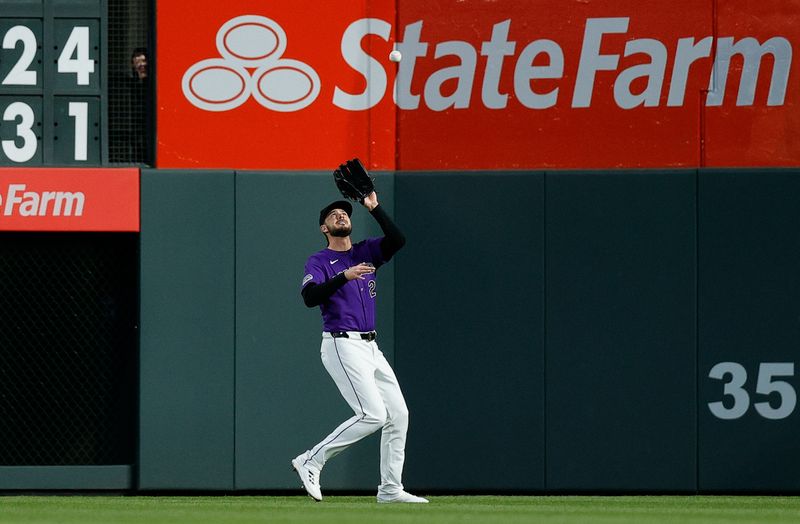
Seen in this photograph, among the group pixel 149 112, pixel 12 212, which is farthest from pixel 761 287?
A: pixel 12 212

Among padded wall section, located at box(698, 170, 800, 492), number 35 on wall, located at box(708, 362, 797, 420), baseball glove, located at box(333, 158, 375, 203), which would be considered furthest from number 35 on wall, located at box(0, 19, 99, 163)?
number 35 on wall, located at box(708, 362, 797, 420)

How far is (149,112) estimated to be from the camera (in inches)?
488

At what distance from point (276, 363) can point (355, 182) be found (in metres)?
2.32

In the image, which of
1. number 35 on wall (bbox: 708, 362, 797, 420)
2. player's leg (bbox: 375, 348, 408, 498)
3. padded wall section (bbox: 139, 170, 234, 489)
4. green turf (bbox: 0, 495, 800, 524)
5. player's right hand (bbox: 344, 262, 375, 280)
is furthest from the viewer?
padded wall section (bbox: 139, 170, 234, 489)

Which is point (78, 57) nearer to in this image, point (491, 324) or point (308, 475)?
point (491, 324)

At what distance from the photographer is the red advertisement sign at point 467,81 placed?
40.2 feet

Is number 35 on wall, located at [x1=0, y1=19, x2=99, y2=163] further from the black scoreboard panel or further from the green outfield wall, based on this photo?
the green outfield wall

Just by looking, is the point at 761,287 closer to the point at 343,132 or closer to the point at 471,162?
the point at 471,162

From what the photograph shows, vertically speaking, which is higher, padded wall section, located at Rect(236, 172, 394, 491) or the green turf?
padded wall section, located at Rect(236, 172, 394, 491)

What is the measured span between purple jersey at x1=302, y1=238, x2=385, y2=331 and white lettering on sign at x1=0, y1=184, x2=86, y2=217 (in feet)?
9.08

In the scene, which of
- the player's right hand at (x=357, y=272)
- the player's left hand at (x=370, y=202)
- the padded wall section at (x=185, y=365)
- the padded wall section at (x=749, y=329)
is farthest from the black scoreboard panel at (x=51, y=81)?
the padded wall section at (x=749, y=329)

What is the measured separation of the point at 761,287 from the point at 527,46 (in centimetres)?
271

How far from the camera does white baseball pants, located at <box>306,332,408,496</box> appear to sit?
400 inches

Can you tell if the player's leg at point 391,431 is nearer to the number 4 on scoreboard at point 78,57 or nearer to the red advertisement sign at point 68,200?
the red advertisement sign at point 68,200
